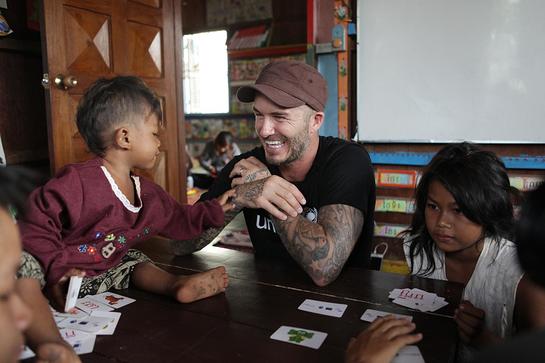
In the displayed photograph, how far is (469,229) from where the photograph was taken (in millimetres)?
1838

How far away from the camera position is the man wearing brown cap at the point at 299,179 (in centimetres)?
176

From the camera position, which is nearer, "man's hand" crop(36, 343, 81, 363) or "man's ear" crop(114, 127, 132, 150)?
"man's hand" crop(36, 343, 81, 363)

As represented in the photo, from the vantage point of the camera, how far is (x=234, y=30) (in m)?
8.76

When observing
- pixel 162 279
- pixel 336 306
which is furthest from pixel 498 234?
pixel 162 279

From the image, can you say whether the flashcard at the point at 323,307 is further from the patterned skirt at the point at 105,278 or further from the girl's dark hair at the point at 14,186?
the girl's dark hair at the point at 14,186

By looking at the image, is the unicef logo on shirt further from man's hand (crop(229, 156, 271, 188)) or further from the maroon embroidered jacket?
the maroon embroidered jacket

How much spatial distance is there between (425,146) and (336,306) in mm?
2987

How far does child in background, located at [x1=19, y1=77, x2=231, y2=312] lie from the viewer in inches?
53.9

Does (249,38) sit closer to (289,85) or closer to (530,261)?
(289,85)

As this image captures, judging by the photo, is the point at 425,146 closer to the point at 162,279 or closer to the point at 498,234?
the point at 498,234

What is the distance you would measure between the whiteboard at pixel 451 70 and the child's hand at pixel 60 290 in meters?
3.25

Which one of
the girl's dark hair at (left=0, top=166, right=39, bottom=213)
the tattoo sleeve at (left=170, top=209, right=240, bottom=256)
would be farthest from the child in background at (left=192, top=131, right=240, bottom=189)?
the girl's dark hair at (left=0, top=166, right=39, bottom=213)

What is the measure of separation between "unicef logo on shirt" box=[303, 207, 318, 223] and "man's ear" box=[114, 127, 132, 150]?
845 mm

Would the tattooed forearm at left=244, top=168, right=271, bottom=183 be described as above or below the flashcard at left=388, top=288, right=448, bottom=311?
above
